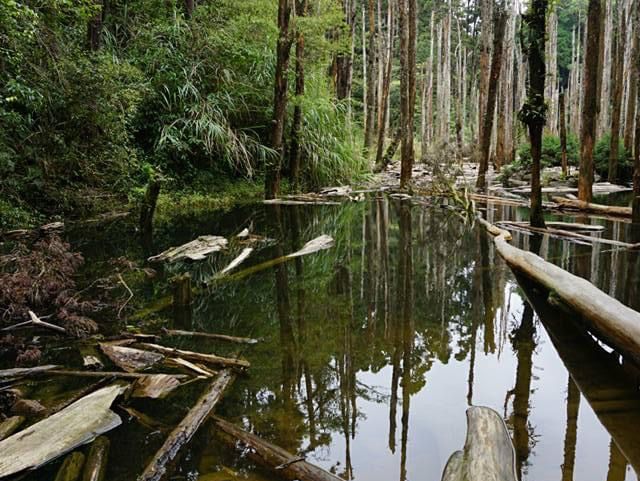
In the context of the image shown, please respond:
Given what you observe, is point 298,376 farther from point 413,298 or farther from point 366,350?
point 413,298

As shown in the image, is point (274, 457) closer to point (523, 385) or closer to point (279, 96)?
point (523, 385)

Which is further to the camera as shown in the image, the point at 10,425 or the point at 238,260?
the point at 238,260

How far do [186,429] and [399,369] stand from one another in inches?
52.6

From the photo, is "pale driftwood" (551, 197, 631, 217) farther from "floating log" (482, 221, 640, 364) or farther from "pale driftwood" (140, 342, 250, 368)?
"pale driftwood" (140, 342, 250, 368)

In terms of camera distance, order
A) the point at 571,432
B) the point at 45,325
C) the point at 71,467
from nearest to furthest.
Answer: the point at 71,467 < the point at 571,432 < the point at 45,325

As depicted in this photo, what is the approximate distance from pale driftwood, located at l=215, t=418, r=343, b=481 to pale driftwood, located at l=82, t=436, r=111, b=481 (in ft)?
1.59

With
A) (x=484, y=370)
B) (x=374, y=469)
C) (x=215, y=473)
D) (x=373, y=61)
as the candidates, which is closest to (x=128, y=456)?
(x=215, y=473)

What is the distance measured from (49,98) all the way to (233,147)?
4.42 metres

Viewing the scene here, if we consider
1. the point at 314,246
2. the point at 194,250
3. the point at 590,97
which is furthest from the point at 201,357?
the point at 590,97

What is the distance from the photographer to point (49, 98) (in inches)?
313

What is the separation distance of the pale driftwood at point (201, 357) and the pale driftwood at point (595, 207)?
774cm

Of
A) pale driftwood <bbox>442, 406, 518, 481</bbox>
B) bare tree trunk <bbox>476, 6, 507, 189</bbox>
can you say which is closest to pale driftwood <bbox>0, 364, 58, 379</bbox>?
pale driftwood <bbox>442, 406, 518, 481</bbox>

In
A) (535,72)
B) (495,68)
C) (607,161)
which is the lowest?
(607,161)

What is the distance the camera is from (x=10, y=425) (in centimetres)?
228
